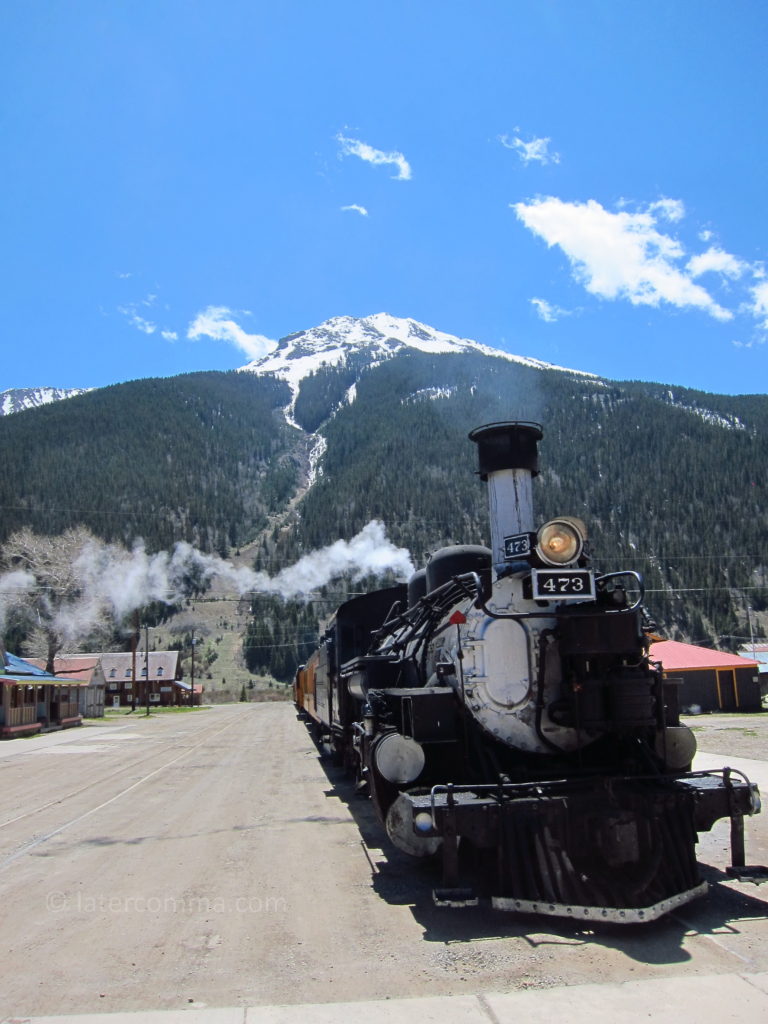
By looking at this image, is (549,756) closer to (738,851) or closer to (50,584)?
(738,851)

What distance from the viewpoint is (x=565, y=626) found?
19.1 ft

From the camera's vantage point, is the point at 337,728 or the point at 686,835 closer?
the point at 686,835

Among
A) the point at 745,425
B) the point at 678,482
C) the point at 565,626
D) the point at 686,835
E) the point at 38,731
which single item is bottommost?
the point at 38,731

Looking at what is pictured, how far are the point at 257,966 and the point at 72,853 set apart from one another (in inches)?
181

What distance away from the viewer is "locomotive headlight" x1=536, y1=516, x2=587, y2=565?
19.3 feet

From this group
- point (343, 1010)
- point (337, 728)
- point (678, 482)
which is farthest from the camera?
point (678, 482)

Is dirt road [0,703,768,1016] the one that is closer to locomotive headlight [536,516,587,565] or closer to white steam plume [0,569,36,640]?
locomotive headlight [536,516,587,565]

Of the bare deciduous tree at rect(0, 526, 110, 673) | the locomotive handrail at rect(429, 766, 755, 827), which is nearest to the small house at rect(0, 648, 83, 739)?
the bare deciduous tree at rect(0, 526, 110, 673)

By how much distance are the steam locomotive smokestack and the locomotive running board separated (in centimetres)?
318

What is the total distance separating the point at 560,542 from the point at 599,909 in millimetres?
2560

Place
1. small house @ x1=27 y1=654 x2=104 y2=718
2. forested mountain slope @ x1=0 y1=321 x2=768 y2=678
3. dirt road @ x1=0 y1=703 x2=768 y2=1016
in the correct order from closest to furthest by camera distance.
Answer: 1. dirt road @ x1=0 y1=703 x2=768 y2=1016
2. small house @ x1=27 y1=654 x2=104 y2=718
3. forested mountain slope @ x1=0 y1=321 x2=768 y2=678

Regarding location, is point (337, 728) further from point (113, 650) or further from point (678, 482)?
point (678, 482)

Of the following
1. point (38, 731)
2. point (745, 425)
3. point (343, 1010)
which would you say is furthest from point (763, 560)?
point (343, 1010)

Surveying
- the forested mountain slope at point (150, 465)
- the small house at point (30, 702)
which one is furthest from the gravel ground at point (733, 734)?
the forested mountain slope at point (150, 465)
